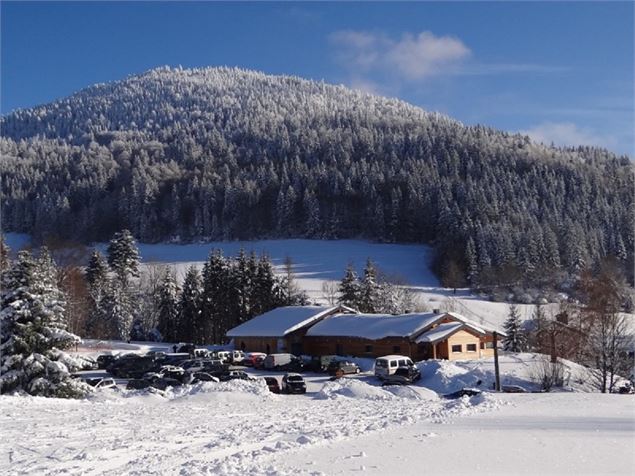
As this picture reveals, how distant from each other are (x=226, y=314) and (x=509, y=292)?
45.9m

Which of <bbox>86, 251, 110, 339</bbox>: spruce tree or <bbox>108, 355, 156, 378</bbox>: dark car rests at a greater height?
<bbox>86, 251, 110, 339</bbox>: spruce tree

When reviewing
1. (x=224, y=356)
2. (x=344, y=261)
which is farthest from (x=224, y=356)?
(x=344, y=261)

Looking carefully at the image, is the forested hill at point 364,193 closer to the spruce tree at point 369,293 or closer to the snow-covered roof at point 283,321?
the spruce tree at point 369,293

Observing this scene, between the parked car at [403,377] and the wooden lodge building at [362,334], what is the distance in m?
7.74

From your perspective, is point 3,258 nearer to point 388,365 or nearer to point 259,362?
point 259,362

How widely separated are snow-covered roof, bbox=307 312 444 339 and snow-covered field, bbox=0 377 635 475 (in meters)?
21.9

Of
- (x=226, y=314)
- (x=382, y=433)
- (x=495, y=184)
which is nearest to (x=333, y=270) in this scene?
(x=226, y=314)

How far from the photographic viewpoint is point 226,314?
63.6m

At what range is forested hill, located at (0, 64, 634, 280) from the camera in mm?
111250

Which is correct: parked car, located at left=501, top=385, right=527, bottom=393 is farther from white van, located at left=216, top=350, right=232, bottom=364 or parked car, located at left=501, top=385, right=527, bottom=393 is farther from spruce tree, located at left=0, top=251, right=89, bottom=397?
white van, located at left=216, top=350, right=232, bottom=364

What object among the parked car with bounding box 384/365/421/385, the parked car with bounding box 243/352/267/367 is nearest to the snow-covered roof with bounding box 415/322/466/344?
the parked car with bounding box 384/365/421/385

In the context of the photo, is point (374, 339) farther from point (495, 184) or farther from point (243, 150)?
point (243, 150)

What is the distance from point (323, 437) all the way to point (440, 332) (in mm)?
31674

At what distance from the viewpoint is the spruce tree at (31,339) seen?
78.4ft
